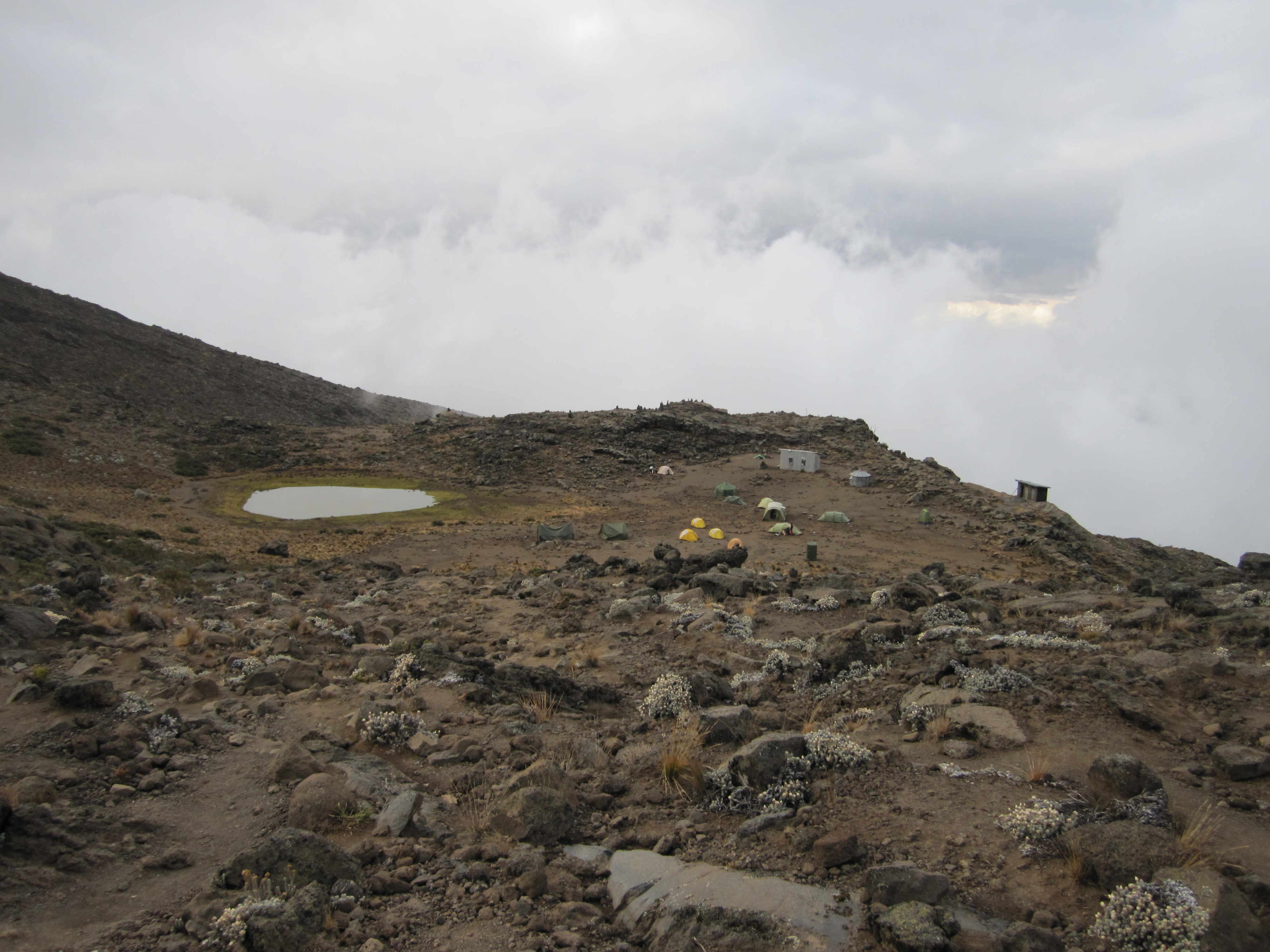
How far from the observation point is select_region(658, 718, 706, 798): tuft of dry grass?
6.88m

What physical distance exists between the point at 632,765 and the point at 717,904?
2.49 meters

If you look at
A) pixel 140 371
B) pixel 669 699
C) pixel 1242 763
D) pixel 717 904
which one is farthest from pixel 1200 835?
pixel 140 371

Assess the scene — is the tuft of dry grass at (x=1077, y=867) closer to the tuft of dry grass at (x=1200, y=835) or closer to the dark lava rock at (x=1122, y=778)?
the tuft of dry grass at (x=1200, y=835)

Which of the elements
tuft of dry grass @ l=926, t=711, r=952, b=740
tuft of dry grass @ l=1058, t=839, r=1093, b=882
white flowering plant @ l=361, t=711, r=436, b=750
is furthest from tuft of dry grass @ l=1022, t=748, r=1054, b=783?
white flowering plant @ l=361, t=711, r=436, b=750

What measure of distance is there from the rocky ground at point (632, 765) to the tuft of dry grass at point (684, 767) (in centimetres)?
3

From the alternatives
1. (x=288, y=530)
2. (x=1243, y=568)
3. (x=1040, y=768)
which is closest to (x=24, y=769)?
(x=1040, y=768)

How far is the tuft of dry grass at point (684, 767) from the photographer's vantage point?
6879 mm

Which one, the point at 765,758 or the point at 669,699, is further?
the point at 669,699

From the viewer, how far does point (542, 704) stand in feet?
30.9

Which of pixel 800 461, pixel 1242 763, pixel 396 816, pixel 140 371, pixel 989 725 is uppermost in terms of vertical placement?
pixel 800 461

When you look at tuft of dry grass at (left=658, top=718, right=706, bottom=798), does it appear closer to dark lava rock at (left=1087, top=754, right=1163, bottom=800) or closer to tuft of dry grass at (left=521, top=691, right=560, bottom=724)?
tuft of dry grass at (left=521, top=691, right=560, bottom=724)

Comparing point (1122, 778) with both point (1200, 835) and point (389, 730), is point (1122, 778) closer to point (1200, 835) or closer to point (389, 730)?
point (1200, 835)

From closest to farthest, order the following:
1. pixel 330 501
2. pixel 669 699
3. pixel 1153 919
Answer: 1. pixel 1153 919
2. pixel 669 699
3. pixel 330 501

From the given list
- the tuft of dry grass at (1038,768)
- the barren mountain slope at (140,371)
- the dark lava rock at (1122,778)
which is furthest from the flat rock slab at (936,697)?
the barren mountain slope at (140,371)
